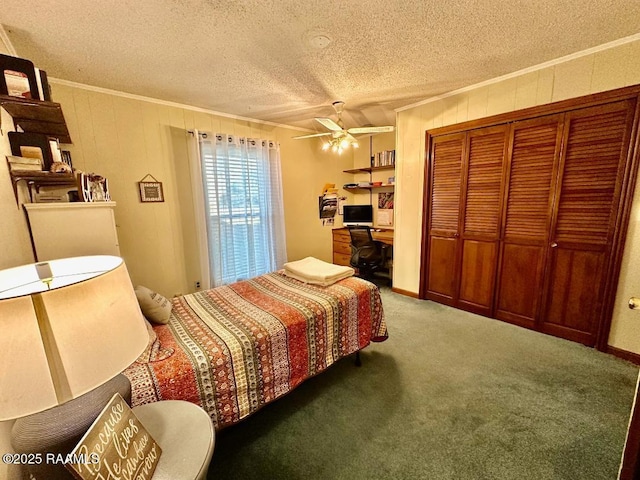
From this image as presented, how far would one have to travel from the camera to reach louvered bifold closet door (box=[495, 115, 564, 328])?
2.44 metres

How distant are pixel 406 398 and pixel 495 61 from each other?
9.21 ft

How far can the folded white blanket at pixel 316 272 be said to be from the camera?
2.21 meters

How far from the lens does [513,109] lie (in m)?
2.57

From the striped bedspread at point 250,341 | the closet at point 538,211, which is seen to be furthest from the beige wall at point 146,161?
the closet at point 538,211

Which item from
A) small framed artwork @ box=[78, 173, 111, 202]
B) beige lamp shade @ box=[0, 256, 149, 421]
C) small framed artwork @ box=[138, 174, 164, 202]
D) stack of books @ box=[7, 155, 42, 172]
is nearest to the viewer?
beige lamp shade @ box=[0, 256, 149, 421]

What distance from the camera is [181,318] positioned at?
1.76 metres

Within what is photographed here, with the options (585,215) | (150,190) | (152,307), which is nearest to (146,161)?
(150,190)

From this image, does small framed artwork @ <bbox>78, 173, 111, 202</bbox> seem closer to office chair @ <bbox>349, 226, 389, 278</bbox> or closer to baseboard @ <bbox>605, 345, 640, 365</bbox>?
office chair @ <bbox>349, 226, 389, 278</bbox>

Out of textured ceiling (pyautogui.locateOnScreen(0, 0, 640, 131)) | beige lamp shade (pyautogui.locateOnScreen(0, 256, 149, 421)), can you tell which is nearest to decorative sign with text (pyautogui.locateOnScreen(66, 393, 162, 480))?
beige lamp shade (pyautogui.locateOnScreen(0, 256, 149, 421))

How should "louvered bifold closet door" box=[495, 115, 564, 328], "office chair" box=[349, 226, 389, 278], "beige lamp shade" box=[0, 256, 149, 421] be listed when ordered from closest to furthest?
"beige lamp shade" box=[0, 256, 149, 421] → "louvered bifold closet door" box=[495, 115, 564, 328] → "office chair" box=[349, 226, 389, 278]

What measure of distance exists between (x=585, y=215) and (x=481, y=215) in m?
0.80

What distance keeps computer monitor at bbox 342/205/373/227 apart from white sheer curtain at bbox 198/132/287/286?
1.44 m

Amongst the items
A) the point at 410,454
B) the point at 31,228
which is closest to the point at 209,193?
the point at 31,228

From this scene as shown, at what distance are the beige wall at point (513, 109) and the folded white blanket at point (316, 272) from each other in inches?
62.4
